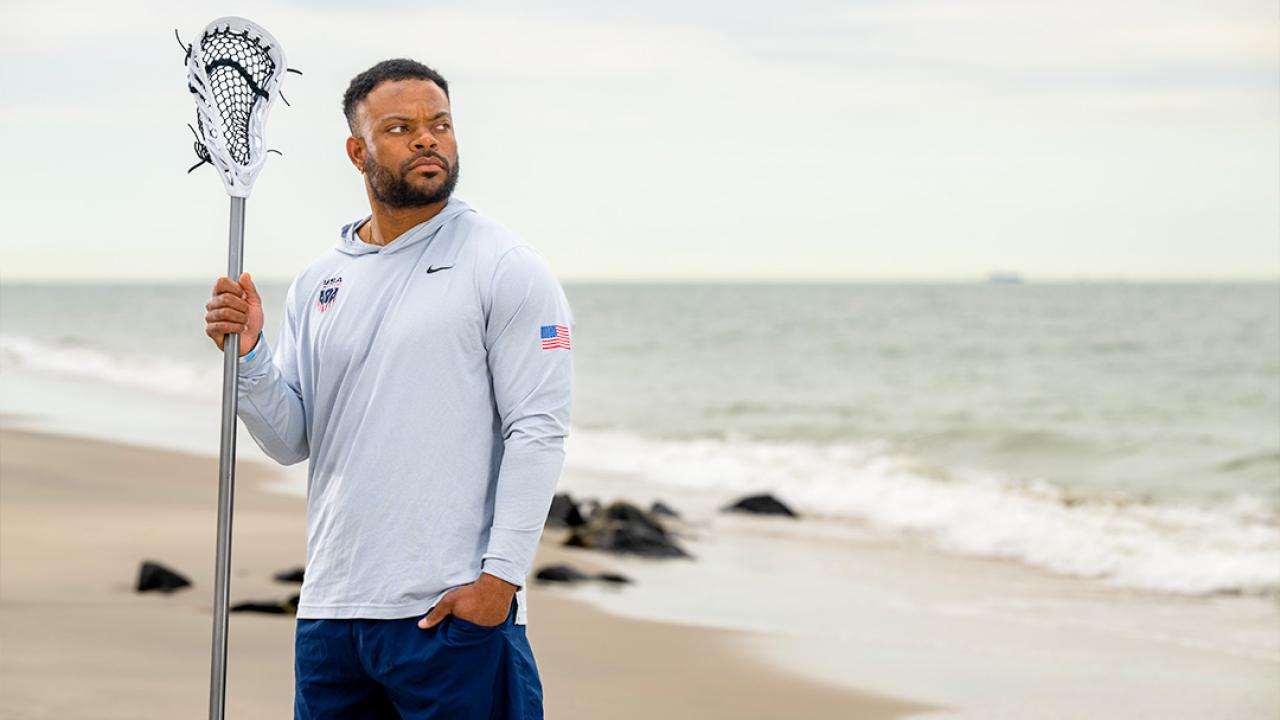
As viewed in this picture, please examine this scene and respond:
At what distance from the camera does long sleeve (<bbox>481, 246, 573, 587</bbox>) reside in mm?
2551

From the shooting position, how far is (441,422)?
8.50ft

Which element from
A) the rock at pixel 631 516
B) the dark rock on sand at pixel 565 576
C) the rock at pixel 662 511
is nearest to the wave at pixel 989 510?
the rock at pixel 662 511

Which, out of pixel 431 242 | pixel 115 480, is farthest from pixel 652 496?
pixel 431 242

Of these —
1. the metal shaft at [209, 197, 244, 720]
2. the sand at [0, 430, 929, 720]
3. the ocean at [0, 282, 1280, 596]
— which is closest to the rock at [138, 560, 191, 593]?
the sand at [0, 430, 929, 720]

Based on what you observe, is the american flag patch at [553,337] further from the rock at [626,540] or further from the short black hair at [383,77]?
the rock at [626,540]

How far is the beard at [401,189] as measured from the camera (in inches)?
106

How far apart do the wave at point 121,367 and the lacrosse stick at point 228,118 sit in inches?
782

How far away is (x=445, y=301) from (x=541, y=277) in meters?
0.18

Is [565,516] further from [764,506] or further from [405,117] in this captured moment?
[405,117]

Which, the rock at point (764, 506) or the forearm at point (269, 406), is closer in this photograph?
the forearm at point (269, 406)

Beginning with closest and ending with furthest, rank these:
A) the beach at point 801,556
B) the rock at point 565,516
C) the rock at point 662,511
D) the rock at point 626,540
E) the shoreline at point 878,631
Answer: the beach at point 801,556 < the shoreline at point 878,631 < the rock at point 626,540 < the rock at point 565,516 < the rock at point 662,511

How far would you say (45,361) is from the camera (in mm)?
28047

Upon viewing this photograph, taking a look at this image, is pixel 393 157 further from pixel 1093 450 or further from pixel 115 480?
pixel 1093 450

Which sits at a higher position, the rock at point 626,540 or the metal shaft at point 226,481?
the metal shaft at point 226,481
